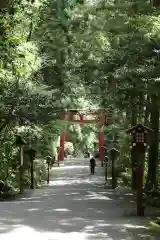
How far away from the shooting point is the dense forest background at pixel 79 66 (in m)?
8.96

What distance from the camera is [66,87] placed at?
19.3 metres

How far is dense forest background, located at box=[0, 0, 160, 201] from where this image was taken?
29.4 ft

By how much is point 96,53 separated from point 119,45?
4219 mm

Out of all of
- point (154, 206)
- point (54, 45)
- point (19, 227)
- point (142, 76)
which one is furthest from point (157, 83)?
point (54, 45)

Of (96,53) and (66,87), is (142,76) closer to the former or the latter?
(96,53)

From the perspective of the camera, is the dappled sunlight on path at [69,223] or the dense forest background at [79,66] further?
the dense forest background at [79,66]

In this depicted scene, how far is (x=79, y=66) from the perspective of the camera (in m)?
17.8

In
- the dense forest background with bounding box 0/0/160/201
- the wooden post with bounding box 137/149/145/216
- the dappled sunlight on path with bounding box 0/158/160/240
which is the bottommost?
the dappled sunlight on path with bounding box 0/158/160/240

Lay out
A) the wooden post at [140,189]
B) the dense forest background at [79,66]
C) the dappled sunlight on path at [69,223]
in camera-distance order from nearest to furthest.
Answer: the dappled sunlight on path at [69,223] → the dense forest background at [79,66] → the wooden post at [140,189]

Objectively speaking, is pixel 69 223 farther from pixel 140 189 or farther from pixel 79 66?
pixel 79 66

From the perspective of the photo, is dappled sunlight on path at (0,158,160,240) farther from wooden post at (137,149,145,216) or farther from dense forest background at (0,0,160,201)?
dense forest background at (0,0,160,201)

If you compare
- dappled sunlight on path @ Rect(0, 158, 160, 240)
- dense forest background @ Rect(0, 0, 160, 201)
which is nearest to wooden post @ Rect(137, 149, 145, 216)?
dappled sunlight on path @ Rect(0, 158, 160, 240)

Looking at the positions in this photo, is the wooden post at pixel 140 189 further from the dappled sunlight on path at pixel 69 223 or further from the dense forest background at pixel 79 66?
the dense forest background at pixel 79 66

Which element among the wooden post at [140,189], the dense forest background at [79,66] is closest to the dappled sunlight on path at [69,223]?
the wooden post at [140,189]
